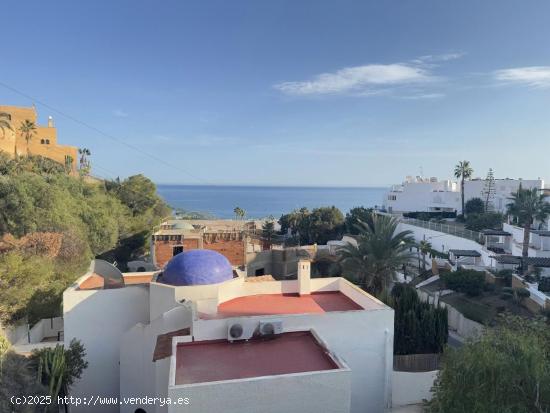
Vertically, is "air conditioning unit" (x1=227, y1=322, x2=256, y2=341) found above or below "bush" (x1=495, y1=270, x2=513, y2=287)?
above

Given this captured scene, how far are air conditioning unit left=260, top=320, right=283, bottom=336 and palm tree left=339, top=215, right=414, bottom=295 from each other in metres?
11.0

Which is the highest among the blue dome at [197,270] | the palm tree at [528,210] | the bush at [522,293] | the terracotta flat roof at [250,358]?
the palm tree at [528,210]

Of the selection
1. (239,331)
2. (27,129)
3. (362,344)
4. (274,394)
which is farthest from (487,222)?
(27,129)

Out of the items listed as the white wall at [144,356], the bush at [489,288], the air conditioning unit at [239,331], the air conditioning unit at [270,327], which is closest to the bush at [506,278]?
the bush at [489,288]

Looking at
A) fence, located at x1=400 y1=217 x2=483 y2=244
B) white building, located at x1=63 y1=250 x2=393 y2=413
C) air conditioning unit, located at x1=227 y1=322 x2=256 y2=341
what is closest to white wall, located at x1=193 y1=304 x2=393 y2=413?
white building, located at x1=63 y1=250 x2=393 y2=413

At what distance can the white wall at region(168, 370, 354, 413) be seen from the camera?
25.6 feet

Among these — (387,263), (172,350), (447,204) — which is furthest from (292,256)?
(447,204)

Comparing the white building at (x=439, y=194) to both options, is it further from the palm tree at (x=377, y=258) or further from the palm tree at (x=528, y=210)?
the palm tree at (x=377, y=258)

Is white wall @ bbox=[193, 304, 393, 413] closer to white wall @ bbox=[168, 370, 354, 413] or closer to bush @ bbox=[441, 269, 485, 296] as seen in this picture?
white wall @ bbox=[168, 370, 354, 413]

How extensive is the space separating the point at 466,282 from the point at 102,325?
25.1 meters

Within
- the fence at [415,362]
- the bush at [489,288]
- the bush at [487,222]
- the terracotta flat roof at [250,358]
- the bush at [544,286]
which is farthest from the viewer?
the bush at [487,222]

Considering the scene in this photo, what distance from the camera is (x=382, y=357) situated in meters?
11.9

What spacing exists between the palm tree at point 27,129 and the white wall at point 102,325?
4992 centimetres

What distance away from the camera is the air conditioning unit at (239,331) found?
411 inches
